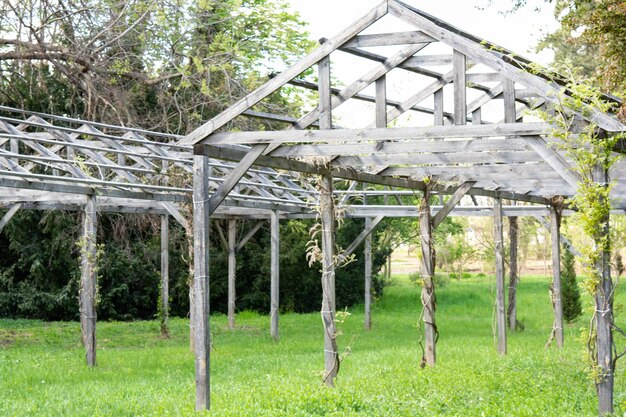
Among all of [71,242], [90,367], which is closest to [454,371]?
[90,367]

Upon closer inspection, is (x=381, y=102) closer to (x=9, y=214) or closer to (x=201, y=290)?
(x=201, y=290)

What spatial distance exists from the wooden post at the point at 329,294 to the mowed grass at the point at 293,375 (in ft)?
1.02

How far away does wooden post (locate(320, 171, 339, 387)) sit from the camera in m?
10.4

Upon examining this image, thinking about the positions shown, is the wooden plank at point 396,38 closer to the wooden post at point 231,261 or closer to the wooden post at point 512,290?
the wooden post at point 512,290

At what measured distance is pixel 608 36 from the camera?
52.7ft

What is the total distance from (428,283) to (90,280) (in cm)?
534

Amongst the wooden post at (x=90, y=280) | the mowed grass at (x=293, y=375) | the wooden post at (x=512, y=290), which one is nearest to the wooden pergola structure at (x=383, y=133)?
the mowed grass at (x=293, y=375)

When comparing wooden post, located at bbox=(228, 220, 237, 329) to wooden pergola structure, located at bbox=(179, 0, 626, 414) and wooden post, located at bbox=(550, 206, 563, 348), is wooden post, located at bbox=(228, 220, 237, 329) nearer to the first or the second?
wooden post, located at bbox=(550, 206, 563, 348)

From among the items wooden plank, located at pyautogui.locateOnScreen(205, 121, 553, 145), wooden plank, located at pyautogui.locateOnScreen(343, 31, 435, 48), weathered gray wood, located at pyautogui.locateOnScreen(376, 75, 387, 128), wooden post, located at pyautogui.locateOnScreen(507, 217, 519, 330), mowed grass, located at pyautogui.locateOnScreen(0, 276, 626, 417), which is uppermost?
wooden plank, located at pyautogui.locateOnScreen(343, 31, 435, 48)

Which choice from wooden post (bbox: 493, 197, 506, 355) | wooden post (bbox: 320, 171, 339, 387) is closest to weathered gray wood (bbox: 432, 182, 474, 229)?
wooden post (bbox: 493, 197, 506, 355)

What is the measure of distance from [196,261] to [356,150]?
217 centimetres

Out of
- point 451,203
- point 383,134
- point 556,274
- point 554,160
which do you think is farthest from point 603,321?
point 556,274

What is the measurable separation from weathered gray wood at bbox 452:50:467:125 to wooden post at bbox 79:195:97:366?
689cm

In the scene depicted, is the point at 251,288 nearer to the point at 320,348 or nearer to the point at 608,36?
the point at 320,348
